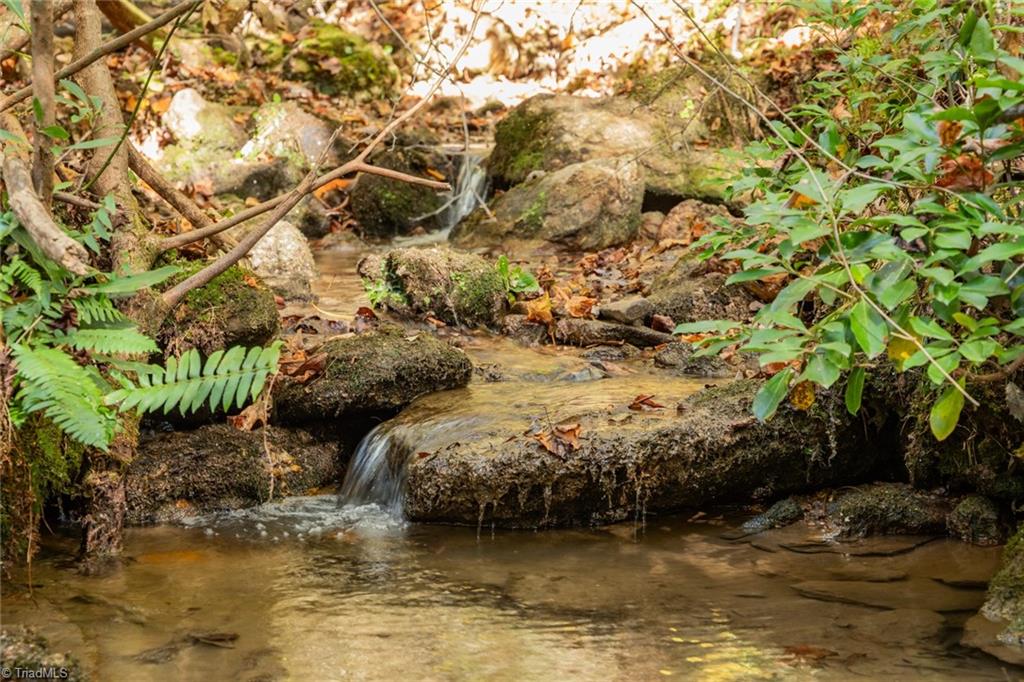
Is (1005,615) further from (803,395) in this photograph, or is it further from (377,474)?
(377,474)

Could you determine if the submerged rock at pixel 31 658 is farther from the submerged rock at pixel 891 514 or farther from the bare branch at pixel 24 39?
the submerged rock at pixel 891 514

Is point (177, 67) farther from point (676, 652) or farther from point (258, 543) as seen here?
point (676, 652)

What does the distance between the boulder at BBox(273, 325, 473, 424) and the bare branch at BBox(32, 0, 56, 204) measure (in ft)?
6.71

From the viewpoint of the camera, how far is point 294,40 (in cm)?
1470

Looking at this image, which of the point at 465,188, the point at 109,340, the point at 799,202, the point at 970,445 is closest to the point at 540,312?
the point at 970,445

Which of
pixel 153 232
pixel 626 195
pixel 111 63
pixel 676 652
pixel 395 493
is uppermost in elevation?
pixel 111 63

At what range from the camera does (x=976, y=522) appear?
15.7 ft

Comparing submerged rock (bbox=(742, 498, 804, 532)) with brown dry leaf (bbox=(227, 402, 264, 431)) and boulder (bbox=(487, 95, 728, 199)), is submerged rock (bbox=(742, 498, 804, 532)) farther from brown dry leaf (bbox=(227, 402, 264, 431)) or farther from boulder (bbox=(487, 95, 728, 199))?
boulder (bbox=(487, 95, 728, 199))

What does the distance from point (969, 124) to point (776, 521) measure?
7.89 feet

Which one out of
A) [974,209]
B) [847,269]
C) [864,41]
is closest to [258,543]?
[847,269]

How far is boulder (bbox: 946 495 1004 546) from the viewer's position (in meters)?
4.75

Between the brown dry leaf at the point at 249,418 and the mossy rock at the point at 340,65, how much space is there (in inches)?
361

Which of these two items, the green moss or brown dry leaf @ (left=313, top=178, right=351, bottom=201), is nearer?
the green moss

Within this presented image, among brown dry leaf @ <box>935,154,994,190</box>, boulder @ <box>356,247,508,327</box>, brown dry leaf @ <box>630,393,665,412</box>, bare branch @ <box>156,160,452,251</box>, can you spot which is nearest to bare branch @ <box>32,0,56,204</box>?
bare branch @ <box>156,160,452,251</box>
